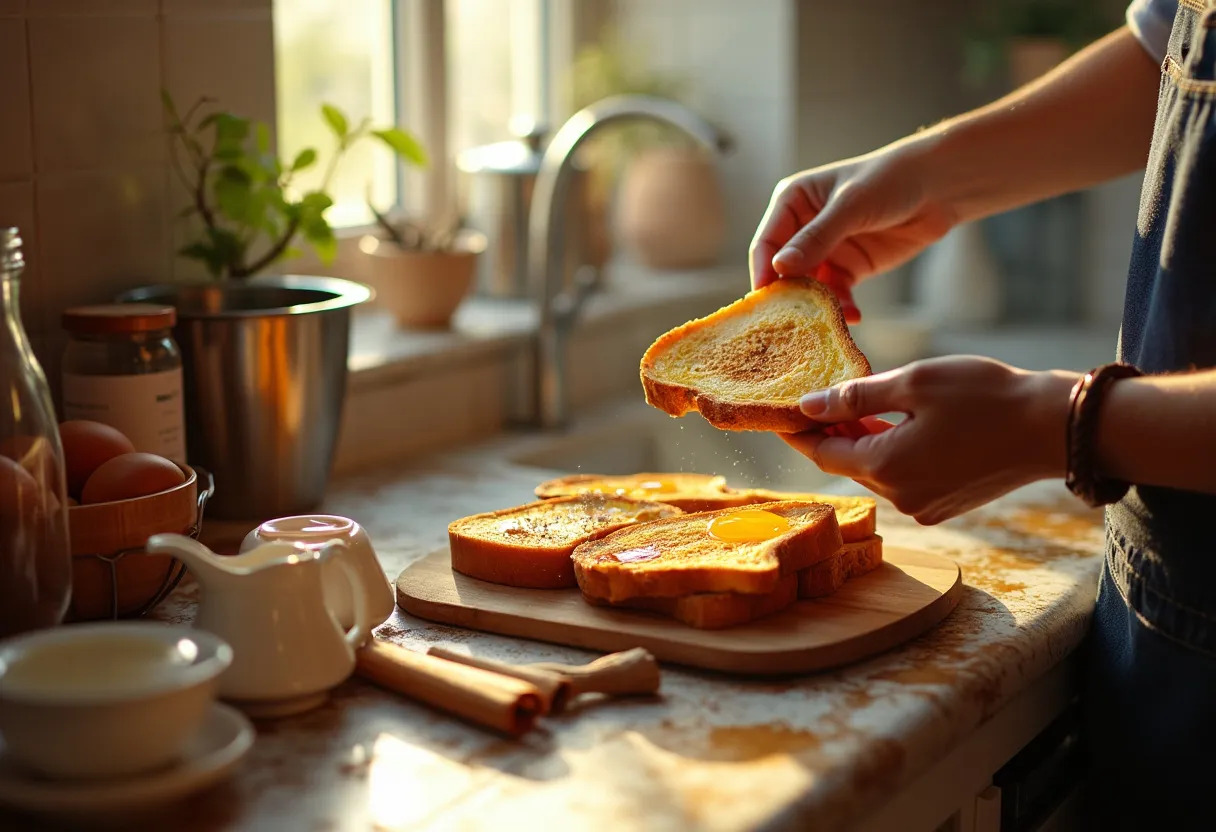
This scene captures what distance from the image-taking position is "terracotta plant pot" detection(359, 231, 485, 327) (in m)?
2.05

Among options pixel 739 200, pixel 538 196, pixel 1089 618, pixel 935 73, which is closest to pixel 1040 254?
pixel 935 73

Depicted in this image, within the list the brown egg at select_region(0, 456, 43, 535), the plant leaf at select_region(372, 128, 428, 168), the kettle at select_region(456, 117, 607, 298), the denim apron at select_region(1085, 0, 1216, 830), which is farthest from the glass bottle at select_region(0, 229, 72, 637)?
the kettle at select_region(456, 117, 607, 298)

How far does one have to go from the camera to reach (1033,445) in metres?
1.00

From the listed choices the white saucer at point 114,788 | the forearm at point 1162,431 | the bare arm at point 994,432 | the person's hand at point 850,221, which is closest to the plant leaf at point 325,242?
the person's hand at point 850,221

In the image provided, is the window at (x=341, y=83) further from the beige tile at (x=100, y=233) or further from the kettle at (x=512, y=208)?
the beige tile at (x=100, y=233)

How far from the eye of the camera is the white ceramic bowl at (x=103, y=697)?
2.59 feet

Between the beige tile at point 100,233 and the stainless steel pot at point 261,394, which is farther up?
the beige tile at point 100,233

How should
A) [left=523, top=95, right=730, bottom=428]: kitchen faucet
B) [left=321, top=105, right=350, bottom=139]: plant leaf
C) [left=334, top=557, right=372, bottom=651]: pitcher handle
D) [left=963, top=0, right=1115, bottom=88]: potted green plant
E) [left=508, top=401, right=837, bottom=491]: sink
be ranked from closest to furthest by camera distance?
1. [left=334, top=557, right=372, bottom=651]: pitcher handle
2. [left=321, top=105, right=350, bottom=139]: plant leaf
3. [left=523, top=95, right=730, bottom=428]: kitchen faucet
4. [left=508, top=401, right=837, bottom=491]: sink
5. [left=963, top=0, right=1115, bottom=88]: potted green plant

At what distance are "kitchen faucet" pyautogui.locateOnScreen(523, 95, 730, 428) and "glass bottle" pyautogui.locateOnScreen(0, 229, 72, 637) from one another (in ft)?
3.52

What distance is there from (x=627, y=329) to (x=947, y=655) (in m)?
1.40

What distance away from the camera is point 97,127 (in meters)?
1.45

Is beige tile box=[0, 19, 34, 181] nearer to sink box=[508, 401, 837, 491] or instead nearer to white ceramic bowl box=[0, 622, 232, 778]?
white ceramic bowl box=[0, 622, 232, 778]

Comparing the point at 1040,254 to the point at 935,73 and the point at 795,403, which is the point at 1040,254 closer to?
the point at 935,73

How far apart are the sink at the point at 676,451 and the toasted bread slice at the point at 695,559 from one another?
2.70ft
